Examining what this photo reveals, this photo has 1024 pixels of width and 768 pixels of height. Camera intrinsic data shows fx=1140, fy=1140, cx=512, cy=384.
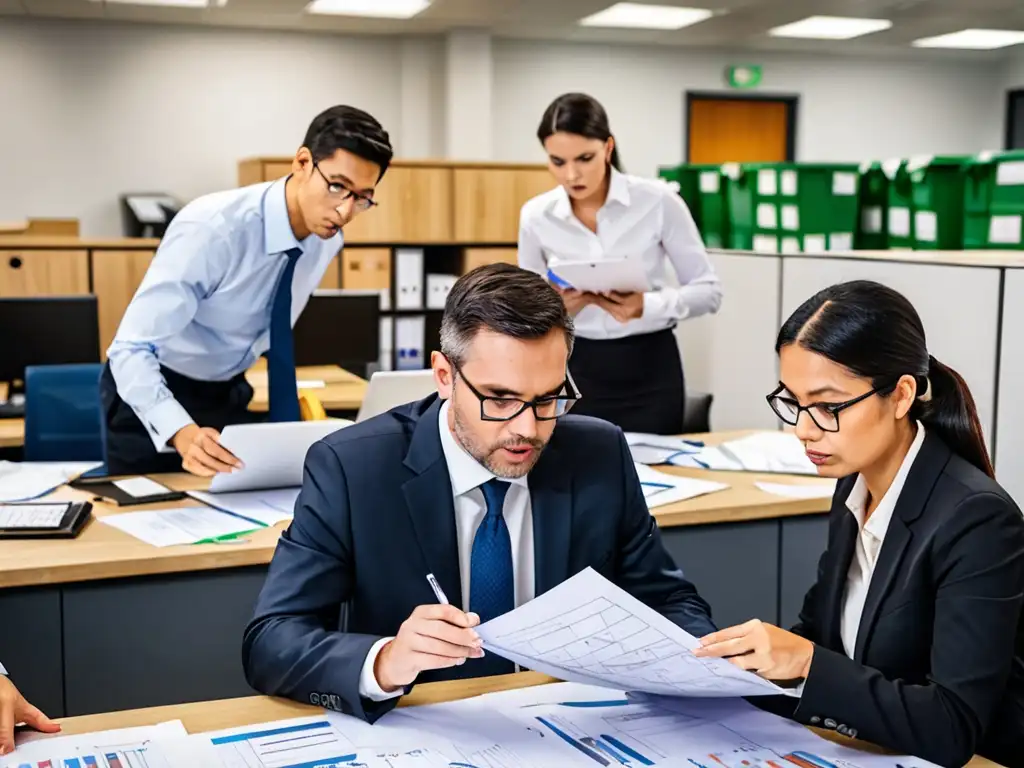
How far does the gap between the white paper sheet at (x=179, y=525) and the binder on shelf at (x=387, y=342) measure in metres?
3.65

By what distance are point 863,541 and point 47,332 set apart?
3196 millimetres

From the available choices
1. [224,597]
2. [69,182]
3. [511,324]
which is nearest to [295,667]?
[511,324]

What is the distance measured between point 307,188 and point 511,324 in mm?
1082

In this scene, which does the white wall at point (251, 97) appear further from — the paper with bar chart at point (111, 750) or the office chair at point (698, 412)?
the paper with bar chart at point (111, 750)

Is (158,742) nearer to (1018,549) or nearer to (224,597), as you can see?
(224,597)

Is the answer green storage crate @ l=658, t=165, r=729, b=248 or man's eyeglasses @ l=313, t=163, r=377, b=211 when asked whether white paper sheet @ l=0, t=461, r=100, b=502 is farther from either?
green storage crate @ l=658, t=165, r=729, b=248

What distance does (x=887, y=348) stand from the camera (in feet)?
4.27

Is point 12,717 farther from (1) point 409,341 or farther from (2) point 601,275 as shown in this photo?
(1) point 409,341

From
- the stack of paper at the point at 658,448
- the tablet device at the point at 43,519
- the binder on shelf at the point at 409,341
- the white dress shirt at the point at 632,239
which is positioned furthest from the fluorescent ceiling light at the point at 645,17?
the tablet device at the point at 43,519

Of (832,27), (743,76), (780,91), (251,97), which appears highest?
(832,27)

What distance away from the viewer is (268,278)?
2.40m

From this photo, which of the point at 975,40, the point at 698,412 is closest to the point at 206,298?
the point at 698,412

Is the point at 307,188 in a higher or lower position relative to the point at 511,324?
higher

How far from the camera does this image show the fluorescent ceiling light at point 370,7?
25.7 ft
